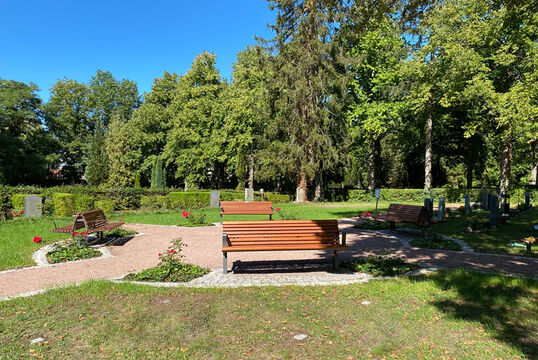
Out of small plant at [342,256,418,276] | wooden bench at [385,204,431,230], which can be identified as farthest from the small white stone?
wooden bench at [385,204,431,230]

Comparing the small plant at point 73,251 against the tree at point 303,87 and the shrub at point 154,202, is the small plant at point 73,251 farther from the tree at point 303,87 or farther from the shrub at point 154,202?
the tree at point 303,87

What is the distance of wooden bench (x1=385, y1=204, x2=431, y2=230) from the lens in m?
10.2

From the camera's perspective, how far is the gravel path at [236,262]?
6.21 meters

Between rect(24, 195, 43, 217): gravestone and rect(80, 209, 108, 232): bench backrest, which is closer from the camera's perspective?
rect(80, 209, 108, 232): bench backrest

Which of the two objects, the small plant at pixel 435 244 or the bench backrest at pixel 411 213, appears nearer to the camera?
the small plant at pixel 435 244

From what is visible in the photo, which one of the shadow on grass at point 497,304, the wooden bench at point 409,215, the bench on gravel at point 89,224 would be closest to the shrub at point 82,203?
the bench on gravel at point 89,224

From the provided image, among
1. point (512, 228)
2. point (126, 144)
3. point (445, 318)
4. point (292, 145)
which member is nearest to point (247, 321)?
point (445, 318)

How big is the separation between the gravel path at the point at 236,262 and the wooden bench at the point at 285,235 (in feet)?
1.86

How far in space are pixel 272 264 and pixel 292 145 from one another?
1983 centimetres

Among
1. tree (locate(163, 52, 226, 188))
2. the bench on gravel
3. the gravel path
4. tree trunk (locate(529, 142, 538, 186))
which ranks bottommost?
the gravel path

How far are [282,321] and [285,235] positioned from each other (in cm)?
262

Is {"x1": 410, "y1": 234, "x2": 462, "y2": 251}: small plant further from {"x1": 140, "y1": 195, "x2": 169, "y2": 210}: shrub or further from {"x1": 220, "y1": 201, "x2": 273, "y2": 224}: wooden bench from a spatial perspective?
{"x1": 140, "y1": 195, "x2": 169, "y2": 210}: shrub

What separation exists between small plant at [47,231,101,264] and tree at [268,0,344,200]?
61.4 feet

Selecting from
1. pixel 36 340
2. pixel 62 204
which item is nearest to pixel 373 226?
pixel 36 340
